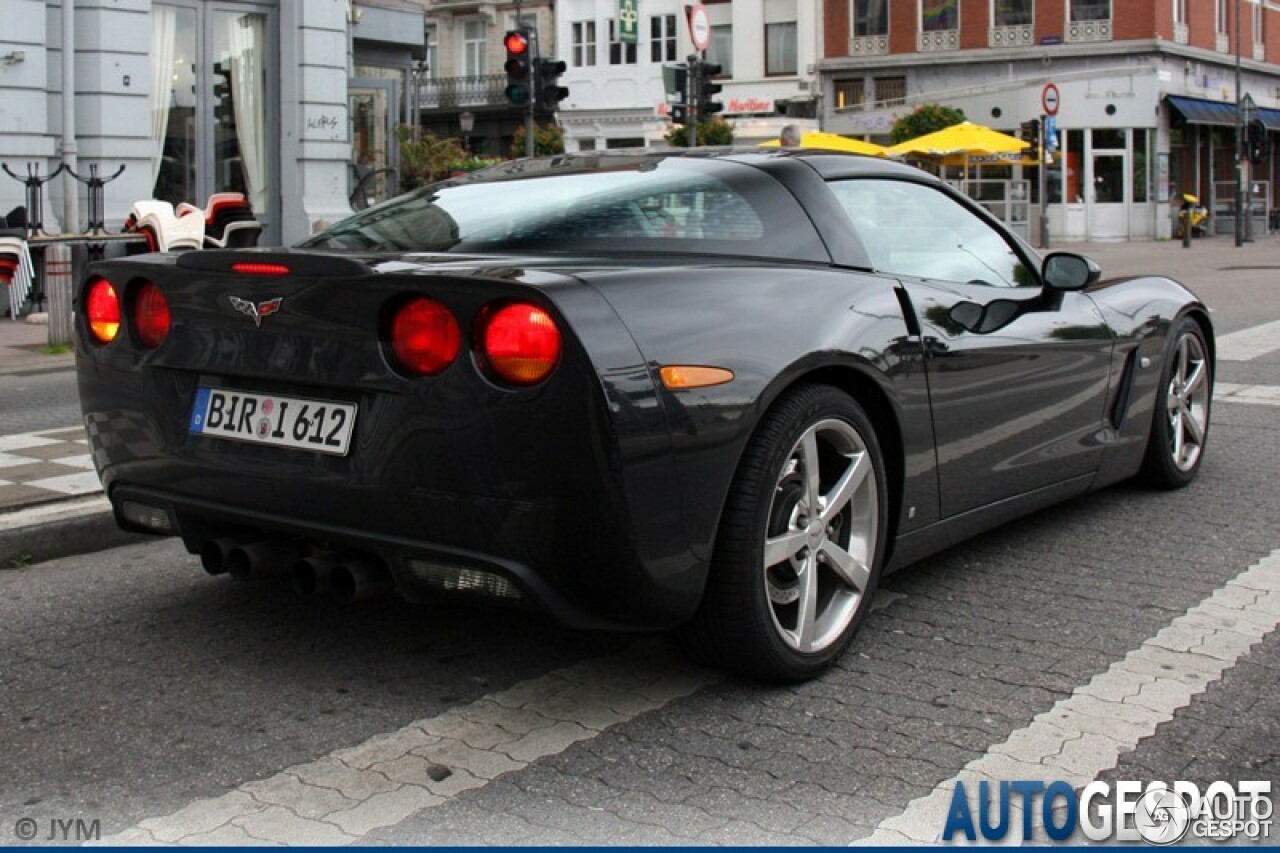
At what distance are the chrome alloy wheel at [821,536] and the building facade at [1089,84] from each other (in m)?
38.8

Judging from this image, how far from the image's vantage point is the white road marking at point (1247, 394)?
344 inches

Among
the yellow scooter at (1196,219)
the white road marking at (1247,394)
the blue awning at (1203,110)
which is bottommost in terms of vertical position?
the white road marking at (1247,394)

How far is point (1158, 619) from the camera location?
428 cm

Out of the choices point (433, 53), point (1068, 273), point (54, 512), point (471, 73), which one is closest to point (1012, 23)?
point (471, 73)

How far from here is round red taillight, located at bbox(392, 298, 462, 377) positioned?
326 centimetres

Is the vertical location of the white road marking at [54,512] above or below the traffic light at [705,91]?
below

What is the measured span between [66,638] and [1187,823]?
2.93m

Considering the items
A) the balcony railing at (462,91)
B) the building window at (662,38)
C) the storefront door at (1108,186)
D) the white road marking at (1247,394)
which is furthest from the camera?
the balcony railing at (462,91)

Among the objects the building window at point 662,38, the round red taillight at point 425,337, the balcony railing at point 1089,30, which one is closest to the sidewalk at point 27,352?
the round red taillight at point 425,337

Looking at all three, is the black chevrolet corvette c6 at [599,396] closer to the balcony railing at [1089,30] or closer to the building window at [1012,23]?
the balcony railing at [1089,30]

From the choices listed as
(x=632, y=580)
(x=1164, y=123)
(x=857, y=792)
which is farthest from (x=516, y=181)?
(x=1164, y=123)

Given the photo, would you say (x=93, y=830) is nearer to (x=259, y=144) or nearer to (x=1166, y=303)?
(x=1166, y=303)

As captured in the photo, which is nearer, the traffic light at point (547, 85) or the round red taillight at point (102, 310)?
the round red taillight at point (102, 310)

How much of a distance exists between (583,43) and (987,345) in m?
53.0
